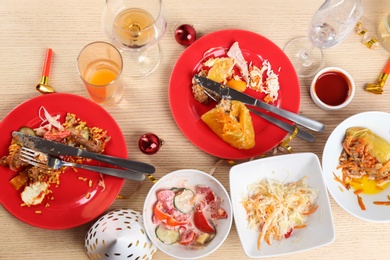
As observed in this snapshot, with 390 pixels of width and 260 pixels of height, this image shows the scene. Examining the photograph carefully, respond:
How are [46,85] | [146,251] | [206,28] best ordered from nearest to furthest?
[146,251]
[46,85]
[206,28]

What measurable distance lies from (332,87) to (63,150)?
40.9 inches

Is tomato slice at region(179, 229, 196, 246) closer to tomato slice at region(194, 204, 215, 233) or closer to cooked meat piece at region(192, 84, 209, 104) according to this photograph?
tomato slice at region(194, 204, 215, 233)

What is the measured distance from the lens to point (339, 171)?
166cm

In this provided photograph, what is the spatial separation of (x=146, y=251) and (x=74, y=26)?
0.90m

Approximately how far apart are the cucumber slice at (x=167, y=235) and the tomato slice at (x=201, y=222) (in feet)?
0.26

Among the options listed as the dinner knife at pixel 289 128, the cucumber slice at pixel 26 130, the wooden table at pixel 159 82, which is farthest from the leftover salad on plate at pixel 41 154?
the dinner knife at pixel 289 128

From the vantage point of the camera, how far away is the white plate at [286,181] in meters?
1.53

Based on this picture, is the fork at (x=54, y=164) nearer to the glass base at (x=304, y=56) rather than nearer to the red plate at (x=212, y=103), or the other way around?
the red plate at (x=212, y=103)

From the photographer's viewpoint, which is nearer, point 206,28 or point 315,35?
point 315,35

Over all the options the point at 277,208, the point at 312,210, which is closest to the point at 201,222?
the point at 277,208

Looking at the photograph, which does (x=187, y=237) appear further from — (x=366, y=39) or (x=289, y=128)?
(x=366, y=39)

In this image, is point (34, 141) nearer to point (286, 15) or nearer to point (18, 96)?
point (18, 96)

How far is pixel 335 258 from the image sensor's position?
169 centimetres

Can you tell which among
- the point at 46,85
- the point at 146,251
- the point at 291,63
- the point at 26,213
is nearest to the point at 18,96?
the point at 46,85
